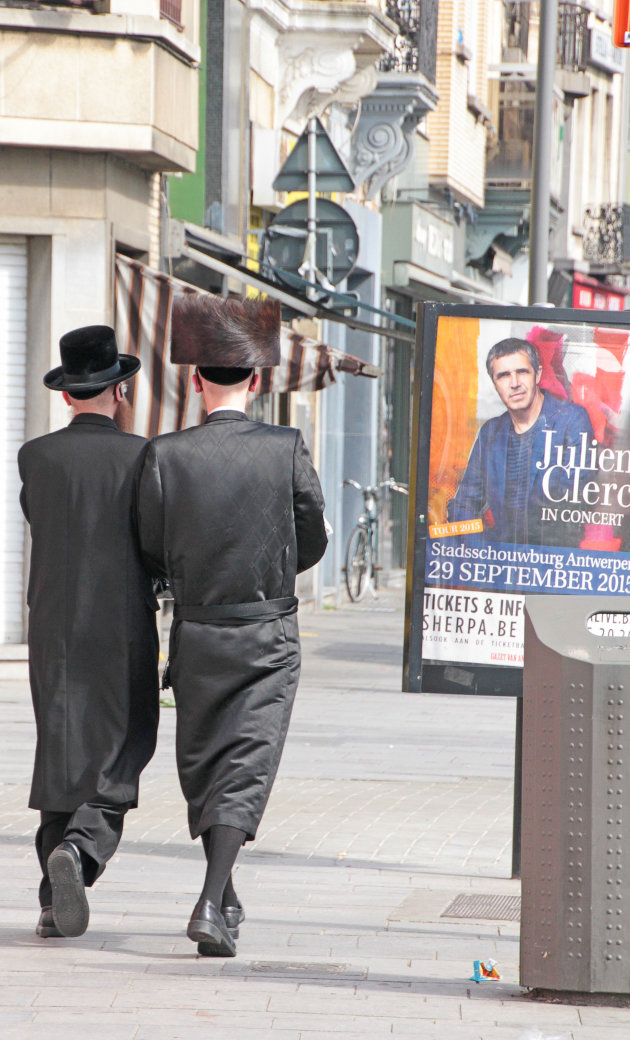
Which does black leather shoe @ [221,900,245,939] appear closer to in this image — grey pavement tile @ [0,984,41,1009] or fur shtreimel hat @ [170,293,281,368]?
grey pavement tile @ [0,984,41,1009]

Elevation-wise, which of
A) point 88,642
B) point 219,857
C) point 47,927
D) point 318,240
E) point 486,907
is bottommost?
point 486,907

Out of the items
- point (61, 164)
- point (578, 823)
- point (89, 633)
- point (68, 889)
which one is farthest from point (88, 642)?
point (61, 164)

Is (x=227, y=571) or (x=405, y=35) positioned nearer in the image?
(x=227, y=571)

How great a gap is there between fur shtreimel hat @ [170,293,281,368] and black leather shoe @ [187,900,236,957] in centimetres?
163

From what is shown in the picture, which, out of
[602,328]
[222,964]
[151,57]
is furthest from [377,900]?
[151,57]

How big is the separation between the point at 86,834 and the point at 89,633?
1.98 ft

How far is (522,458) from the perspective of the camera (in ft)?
21.4

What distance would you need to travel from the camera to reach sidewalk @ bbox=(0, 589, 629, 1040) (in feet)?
15.3

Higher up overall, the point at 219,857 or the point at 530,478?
the point at 530,478

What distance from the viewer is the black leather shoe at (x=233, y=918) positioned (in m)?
5.46

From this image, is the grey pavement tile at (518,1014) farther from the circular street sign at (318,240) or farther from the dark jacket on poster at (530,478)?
the circular street sign at (318,240)

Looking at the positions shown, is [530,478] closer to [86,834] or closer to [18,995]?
[86,834]

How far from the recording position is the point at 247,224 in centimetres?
1758

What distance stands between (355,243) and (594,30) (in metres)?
21.4
